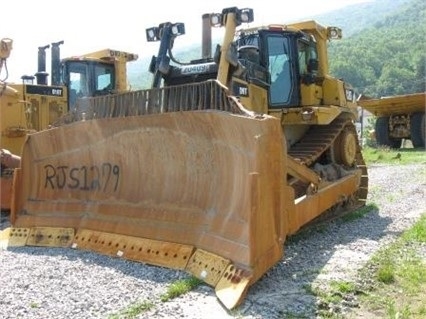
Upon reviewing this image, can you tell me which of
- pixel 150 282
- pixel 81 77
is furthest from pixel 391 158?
pixel 150 282

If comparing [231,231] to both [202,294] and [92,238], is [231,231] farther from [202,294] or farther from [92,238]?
[92,238]

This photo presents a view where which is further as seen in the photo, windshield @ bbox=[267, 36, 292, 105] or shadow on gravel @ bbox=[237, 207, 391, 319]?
windshield @ bbox=[267, 36, 292, 105]

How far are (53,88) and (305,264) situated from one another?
7324 mm

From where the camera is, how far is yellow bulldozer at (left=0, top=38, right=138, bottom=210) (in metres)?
8.93

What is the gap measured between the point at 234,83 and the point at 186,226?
6.24 feet

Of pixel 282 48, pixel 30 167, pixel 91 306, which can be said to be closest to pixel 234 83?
pixel 282 48

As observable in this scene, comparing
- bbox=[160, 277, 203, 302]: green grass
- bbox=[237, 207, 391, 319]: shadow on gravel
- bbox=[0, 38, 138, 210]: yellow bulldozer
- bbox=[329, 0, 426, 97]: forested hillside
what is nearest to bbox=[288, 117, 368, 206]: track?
bbox=[237, 207, 391, 319]: shadow on gravel

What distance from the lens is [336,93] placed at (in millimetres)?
7973

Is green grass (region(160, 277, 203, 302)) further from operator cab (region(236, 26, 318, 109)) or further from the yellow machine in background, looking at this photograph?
the yellow machine in background

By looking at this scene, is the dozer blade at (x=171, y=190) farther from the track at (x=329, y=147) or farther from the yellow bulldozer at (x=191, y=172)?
the track at (x=329, y=147)

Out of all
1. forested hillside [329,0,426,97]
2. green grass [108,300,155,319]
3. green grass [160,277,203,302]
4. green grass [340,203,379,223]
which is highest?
green grass [108,300,155,319]

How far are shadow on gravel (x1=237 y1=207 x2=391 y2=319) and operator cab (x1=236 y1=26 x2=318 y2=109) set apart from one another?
176 centimetres

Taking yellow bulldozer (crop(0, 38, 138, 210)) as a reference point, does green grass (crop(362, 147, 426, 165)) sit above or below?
below

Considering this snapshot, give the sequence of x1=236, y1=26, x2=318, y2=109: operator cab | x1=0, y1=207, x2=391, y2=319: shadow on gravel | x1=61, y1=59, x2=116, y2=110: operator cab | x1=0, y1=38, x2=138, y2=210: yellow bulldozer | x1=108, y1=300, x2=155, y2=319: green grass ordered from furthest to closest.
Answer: x1=61, y1=59, x2=116, y2=110: operator cab → x1=0, y1=38, x2=138, y2=210: yellow bulldozer → x1=236, y1=26, x2=318, y2=109: operator cab → x1=0, y1=207, x2=391, y2=319: shadow on gravel → x1=108, y1=300, x2=155, y2=319: green grass
